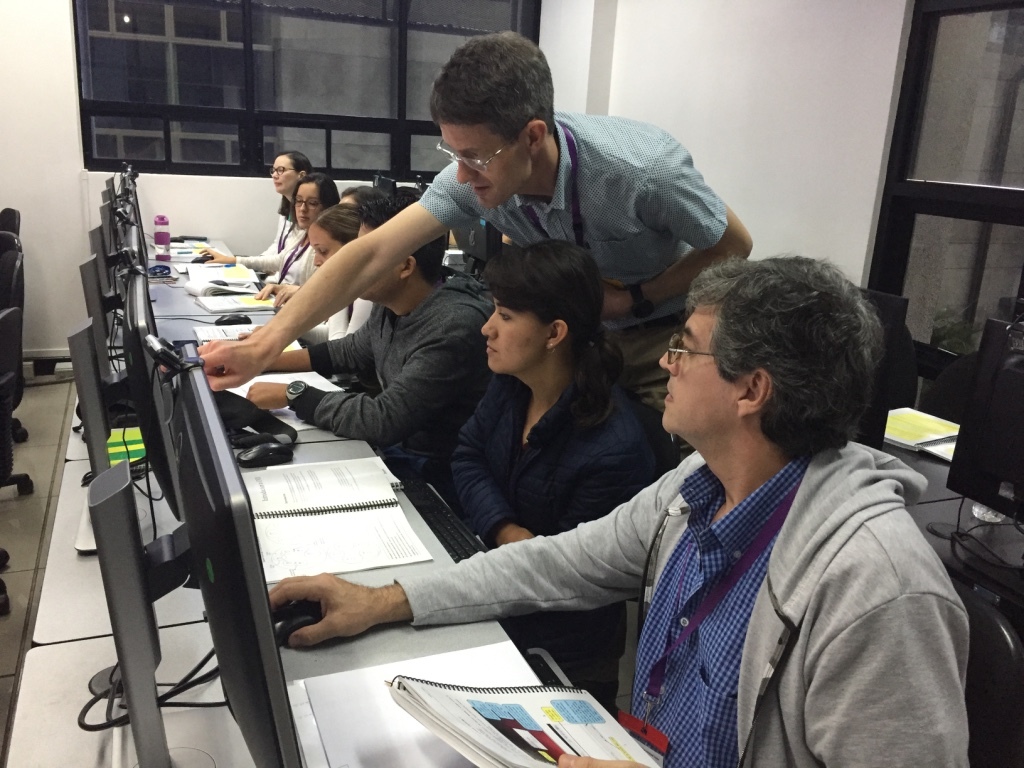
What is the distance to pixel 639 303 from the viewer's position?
1.88 metres

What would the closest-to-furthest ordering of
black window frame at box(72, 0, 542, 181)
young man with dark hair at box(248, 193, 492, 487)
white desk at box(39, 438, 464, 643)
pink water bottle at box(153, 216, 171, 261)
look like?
white desk at box(39, 438, 464, 643)
young man with dark hair at box(248, 193, 492, 487)
pink water bottle at box(153, 216, 171, 261)
black window frame at box(72, 0, 542, 181)

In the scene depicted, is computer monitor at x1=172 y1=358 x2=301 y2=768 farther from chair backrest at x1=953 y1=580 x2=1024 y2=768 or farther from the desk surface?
the desk surface

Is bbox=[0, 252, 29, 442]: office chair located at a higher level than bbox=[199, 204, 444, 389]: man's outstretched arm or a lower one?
lower

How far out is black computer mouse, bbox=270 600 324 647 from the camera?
114 centimetres

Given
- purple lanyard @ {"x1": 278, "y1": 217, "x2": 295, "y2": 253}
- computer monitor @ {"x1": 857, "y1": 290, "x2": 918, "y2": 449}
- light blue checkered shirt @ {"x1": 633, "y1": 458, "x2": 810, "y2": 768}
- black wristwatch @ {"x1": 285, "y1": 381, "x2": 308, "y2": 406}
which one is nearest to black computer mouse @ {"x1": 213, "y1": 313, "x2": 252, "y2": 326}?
black wristwatch @ {"x1": 285, "y1": 381, "x2": 308, "y2": 406}

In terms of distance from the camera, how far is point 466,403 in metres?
2.15

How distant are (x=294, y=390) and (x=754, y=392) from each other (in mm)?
1405

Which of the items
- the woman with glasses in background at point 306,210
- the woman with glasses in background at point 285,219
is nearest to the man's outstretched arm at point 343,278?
the woman with glasses in background at point 306,210


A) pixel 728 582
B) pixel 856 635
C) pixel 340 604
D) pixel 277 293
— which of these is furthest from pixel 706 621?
pixel 277 293

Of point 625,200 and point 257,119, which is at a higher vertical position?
point 257,119

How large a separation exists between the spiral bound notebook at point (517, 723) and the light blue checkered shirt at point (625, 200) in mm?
1038

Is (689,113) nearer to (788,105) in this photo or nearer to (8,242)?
(788,105)

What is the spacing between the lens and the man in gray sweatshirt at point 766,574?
32.4 inches

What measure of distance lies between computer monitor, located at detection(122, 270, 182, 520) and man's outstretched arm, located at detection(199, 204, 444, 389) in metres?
0.41
